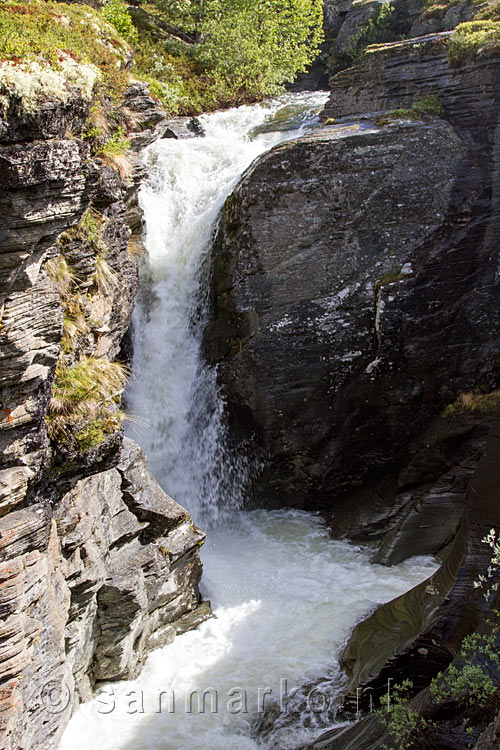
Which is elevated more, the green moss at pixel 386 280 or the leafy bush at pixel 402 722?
the green moss at pixel 386 280

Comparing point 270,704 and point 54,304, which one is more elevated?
point 54,304

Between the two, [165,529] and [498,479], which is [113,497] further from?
[498,479]

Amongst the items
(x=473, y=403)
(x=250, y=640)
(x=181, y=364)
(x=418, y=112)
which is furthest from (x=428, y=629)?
(x=418, y=112)

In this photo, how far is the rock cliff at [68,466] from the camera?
639 centimetres

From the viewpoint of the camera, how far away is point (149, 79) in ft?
61.9

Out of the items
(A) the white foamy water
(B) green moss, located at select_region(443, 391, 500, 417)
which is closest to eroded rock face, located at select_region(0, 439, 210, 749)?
(A) the white foamy water

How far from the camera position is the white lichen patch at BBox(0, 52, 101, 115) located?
611 centimetres

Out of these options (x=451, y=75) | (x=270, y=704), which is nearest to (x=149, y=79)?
(x=451, y=75)

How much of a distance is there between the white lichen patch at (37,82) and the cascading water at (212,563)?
7.03 meters

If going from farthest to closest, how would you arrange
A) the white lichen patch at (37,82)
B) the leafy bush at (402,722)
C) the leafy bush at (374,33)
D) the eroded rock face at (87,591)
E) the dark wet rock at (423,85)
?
the leafy bush at (374,33)
the dark wet rock at (423,85)
the eroded rock face at (87,591)
the leafy bush at (402,722)
the white lichen patch at (37,82)

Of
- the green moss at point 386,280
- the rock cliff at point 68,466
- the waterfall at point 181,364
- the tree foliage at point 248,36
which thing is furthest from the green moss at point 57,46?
the tree foliage at point 248,36

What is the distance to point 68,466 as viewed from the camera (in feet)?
25.4

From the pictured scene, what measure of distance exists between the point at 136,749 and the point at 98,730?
2.29 ft

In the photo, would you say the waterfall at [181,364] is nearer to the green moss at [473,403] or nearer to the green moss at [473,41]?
the green moss at [473,403]
